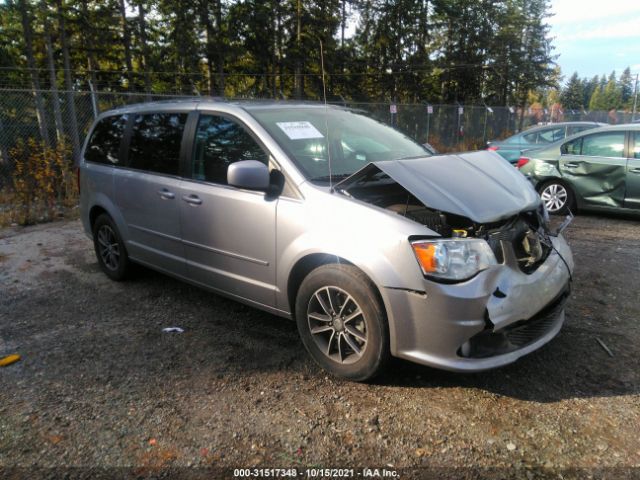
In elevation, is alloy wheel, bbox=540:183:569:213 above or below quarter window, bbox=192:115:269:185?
below

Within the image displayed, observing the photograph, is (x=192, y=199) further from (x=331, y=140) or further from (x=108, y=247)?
(x=108, y=247)

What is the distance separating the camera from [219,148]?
3793 millimetres

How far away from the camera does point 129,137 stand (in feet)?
15.3

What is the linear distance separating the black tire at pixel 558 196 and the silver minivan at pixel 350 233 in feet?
15.9

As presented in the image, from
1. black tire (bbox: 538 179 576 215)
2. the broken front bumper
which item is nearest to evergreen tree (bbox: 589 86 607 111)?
black tire (bbox: 538 179 576 215)

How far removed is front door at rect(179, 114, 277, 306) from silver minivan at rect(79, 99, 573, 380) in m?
0.01

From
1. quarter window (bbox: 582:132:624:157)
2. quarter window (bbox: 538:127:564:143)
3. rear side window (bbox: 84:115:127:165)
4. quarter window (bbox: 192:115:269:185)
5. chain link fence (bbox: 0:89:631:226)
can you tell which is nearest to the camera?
quarter window (bbox: 192:115:269:185)

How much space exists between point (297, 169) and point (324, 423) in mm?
1626

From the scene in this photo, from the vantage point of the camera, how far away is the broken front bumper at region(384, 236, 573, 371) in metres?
2.61

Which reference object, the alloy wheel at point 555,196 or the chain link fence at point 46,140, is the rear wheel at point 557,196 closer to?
the alloy wheel at point 555,196

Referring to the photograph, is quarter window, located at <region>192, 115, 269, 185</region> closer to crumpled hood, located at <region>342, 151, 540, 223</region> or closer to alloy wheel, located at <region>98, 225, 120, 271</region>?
crumpled hood, located at <region>342, 151, 540, 223</region>

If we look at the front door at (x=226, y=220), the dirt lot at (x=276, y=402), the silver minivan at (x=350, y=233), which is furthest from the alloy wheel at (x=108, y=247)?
the front door at (x=226, y=220)

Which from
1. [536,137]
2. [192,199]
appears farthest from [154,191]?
[536,137]

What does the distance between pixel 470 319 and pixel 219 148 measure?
7.54 ft
